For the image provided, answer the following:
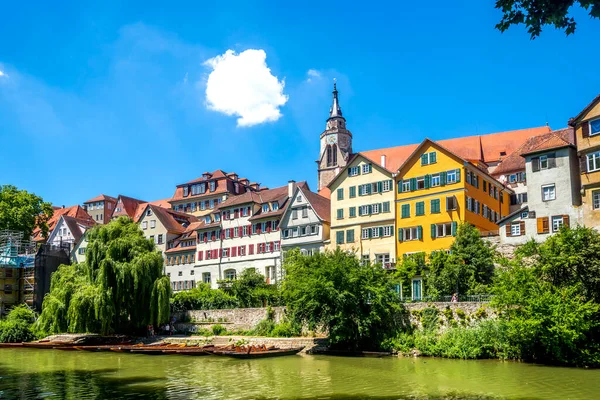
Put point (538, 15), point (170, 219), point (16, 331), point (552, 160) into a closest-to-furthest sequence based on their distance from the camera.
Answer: point (538, 15)
point (552, 160)
point (16, 331)
point (170, 219)

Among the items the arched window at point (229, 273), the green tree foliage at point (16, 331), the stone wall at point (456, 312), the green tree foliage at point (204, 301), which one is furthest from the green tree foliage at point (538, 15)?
the arched window at point (229, 273)

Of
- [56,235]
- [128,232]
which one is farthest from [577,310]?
[56,235]

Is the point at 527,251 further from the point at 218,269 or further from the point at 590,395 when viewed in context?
the point at 218,269

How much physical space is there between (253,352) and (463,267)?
15753 mm

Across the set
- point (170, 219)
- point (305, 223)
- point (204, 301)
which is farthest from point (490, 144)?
point (170, 219)

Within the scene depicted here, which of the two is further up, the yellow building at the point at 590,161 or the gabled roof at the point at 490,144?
the gabled roof at the point at 490,144

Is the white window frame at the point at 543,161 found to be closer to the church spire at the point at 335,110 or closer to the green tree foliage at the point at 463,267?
the green tree foliage at the point at 463,267

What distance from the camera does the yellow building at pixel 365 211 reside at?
53.3 m

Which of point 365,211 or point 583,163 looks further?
point 365,211

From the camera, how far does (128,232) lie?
50781mm

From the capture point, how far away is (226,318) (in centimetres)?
4991

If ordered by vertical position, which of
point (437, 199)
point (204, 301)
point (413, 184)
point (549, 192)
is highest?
point (413, 184)

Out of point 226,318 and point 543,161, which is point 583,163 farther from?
point 226,318

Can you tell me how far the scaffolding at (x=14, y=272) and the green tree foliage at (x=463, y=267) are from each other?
44.8 metres
